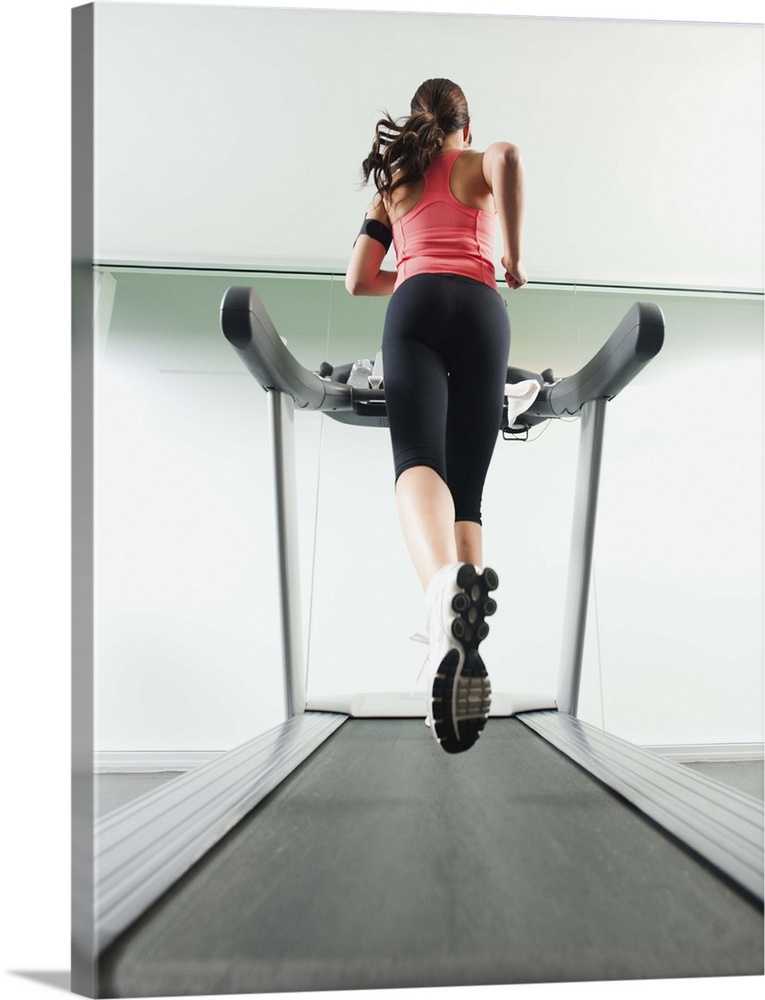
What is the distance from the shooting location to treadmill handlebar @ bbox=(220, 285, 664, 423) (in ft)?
4.93

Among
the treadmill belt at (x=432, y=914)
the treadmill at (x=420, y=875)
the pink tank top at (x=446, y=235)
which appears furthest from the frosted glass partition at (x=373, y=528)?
the treadmill belt at (x=432, y=914)

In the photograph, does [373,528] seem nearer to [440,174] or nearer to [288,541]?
[288,541]

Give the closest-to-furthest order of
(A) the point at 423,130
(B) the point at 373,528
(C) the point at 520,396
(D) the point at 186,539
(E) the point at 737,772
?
(A) the point at 423,130 < (C) the point at 520,396 < (B) the point at 373,528 < (E) the point at 737,772 < (D) the point at 186,539

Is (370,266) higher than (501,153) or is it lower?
lower

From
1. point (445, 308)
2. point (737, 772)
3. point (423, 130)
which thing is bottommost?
point (737, 772)

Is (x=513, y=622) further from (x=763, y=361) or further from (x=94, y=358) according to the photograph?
(x=94, y=358)

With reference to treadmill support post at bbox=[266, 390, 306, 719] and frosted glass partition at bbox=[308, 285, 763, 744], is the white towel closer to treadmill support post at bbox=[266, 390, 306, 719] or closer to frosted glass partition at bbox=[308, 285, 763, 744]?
frosted glass partition at bbox=[308, 285, 763, 744]

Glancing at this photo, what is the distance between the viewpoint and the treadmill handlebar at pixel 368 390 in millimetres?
1503

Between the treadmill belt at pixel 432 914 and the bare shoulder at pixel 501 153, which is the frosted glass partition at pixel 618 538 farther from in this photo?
the treadmill belt at pixel 432 914

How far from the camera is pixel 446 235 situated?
162 cm

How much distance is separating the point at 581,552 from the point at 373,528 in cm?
70

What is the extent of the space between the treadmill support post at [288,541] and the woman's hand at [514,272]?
2.17 feet

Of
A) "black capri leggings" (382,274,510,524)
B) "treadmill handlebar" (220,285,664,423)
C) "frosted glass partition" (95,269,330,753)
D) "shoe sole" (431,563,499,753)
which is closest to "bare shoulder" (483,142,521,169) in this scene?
"black capri leggings" (382,274,510,524)
